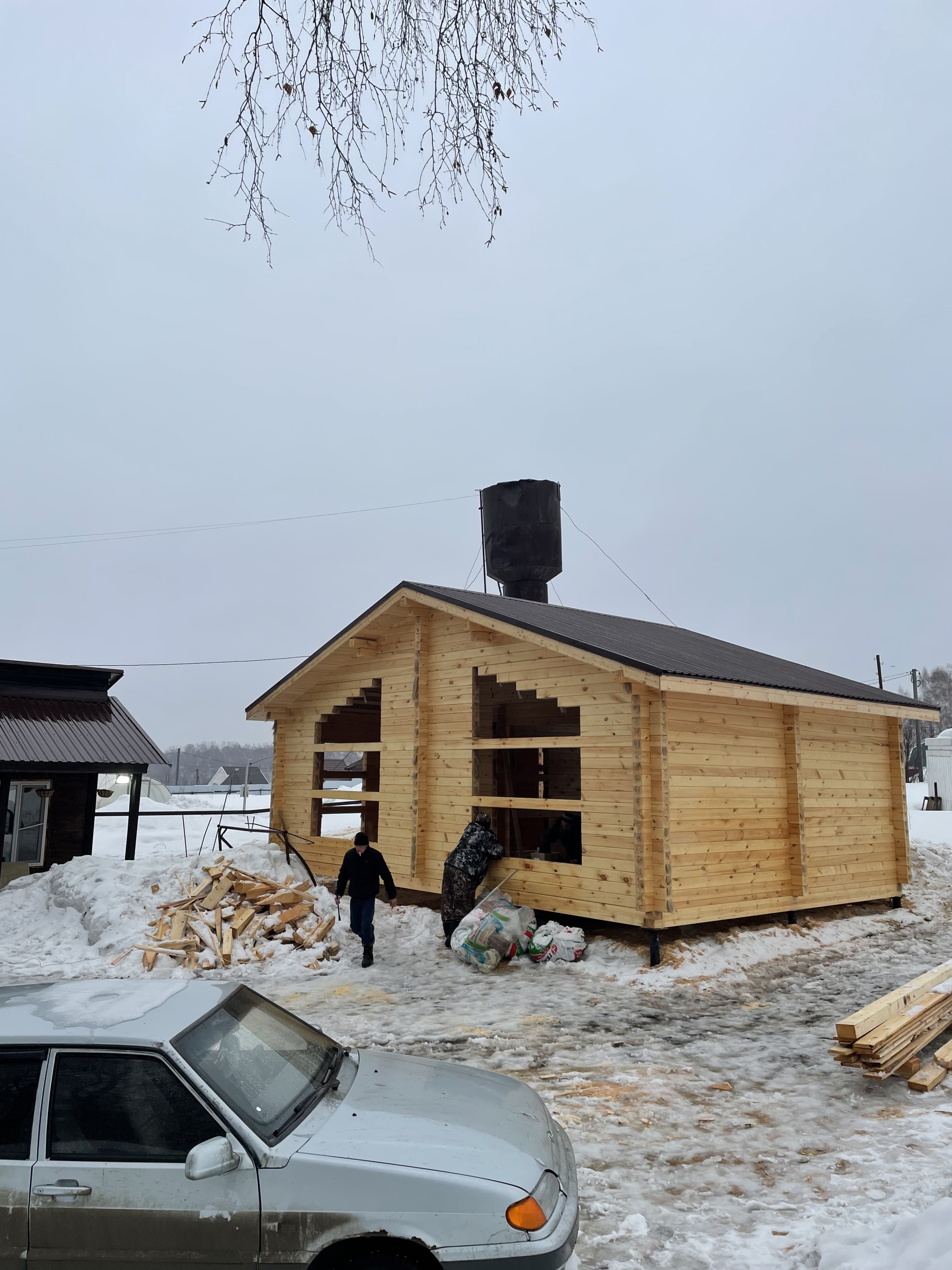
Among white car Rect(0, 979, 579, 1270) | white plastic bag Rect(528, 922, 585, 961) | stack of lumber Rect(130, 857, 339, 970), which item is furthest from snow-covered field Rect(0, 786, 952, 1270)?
white car Rect(0, 979, 579, 1270)

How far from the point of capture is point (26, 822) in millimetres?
16938

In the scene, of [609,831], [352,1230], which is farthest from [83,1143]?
[609,831]

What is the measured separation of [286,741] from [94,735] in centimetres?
405

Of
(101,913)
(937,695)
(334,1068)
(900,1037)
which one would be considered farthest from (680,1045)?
(937,695)

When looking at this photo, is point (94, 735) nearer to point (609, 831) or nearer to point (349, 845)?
point (349, 845)

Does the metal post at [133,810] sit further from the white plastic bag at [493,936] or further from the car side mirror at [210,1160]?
the car side mirror at [210,1160]

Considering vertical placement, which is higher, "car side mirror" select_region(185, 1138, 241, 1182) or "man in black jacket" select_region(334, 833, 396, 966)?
"car side mirror" select_region(185, 1138, 241, 1182)

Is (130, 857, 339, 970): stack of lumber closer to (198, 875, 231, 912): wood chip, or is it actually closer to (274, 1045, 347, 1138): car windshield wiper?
(198, 875, 231, 912): wood chip

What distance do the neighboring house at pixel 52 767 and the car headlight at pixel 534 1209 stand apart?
15155mm

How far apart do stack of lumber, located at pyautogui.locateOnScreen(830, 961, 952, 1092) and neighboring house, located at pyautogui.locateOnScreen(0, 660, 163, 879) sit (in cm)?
1407

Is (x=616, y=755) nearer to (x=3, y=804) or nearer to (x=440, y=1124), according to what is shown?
(x=440, y=1124)

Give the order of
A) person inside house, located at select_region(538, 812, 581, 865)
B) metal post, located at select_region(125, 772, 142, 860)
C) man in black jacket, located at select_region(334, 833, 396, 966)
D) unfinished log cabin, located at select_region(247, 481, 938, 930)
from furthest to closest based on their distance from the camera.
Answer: metal post, located at select_region(125, 772, 142, 860)
person inside house, located at select_region(538, 812, 581, 865)
man in black jacket, located at select_region(334, 833, 396, 966)
unfinished log cabin, located at select_region(247, 481, 938, 930)

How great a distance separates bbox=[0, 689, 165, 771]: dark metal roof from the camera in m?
16.5

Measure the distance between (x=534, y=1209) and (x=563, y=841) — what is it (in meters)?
11.6
